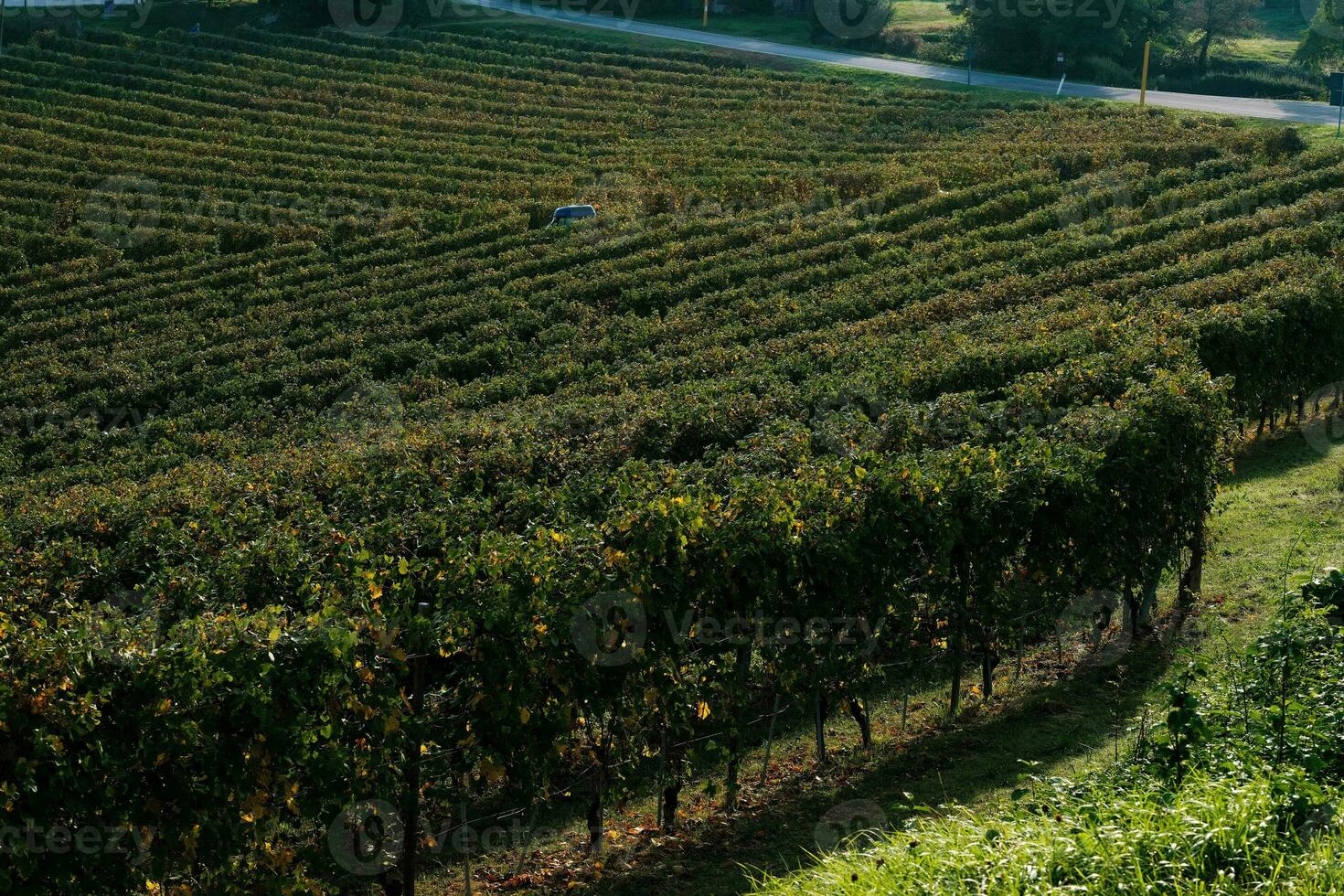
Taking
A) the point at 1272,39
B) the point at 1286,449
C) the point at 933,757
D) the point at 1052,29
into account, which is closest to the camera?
the point at 933,757

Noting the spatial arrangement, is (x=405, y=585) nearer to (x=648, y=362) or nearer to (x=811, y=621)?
(x=811, y=621)

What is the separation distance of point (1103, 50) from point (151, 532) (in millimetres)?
57421

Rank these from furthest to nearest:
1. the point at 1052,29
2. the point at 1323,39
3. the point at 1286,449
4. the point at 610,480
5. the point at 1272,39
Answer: the point at 1272,39 < the point at 1052,29 < the point at 1323,39 < the point at 1286,449 < the point at 610,480

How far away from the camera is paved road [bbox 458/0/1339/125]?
50.0 meters

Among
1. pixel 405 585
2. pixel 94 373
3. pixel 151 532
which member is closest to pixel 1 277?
pixel 94 373

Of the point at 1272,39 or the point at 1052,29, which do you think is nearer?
the point at 1052,29

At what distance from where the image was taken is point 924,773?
10961mm

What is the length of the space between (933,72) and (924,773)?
55.0 meters

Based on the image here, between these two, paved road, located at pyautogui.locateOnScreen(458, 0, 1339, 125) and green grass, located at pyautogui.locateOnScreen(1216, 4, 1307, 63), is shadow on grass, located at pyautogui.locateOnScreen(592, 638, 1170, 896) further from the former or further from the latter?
green grass, located at pyautogui.locateOnScreen(1216, 4, 1307, 63)

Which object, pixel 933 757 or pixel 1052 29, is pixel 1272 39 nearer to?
pixel 1052 29

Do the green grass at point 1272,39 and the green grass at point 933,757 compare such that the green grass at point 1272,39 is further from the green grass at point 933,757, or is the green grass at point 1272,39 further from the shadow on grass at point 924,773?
the shadow on grass at point 924,773

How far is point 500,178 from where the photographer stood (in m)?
44.3

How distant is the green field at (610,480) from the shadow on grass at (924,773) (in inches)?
2.4

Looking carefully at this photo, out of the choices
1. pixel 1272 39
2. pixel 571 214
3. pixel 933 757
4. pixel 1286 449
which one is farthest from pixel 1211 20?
pixel 933 757
